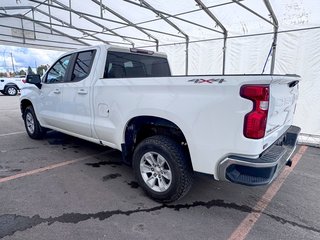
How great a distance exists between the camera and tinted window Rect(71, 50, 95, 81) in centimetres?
375

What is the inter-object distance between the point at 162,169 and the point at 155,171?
120mm

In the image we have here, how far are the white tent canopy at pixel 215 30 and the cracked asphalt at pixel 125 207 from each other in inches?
115

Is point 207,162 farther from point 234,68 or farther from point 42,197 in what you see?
point 234,68

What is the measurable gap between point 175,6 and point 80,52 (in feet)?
20.1

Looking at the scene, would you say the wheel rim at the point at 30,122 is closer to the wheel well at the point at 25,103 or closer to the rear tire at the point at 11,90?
the wheel well at the point at 25,103

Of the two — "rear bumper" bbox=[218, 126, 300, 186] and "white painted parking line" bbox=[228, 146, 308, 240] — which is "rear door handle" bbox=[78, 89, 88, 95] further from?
"white painted parking line" bbox=[228, 146, 308, 240]

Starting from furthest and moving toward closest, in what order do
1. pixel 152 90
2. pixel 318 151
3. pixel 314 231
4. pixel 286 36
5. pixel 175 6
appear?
pixel 175 6 < pixel 286 36 < pixel 318 151 < pixel 152 90 < pixel 314 231

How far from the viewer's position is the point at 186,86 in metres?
2.45

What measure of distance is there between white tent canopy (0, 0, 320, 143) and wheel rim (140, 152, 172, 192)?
10.8 feet

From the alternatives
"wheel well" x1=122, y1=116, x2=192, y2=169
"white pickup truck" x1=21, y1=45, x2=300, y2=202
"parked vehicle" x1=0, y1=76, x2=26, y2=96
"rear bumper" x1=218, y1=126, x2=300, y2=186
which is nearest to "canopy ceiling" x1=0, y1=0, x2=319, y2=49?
"parked vehicle" x1=0, y1=76, x2=26, y2=96

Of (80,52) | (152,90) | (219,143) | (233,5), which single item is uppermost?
(233,5)

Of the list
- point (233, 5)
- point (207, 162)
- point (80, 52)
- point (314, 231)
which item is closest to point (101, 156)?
point (80, 52)

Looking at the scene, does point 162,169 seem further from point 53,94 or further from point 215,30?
point 215,30

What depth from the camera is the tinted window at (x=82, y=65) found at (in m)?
3.75
